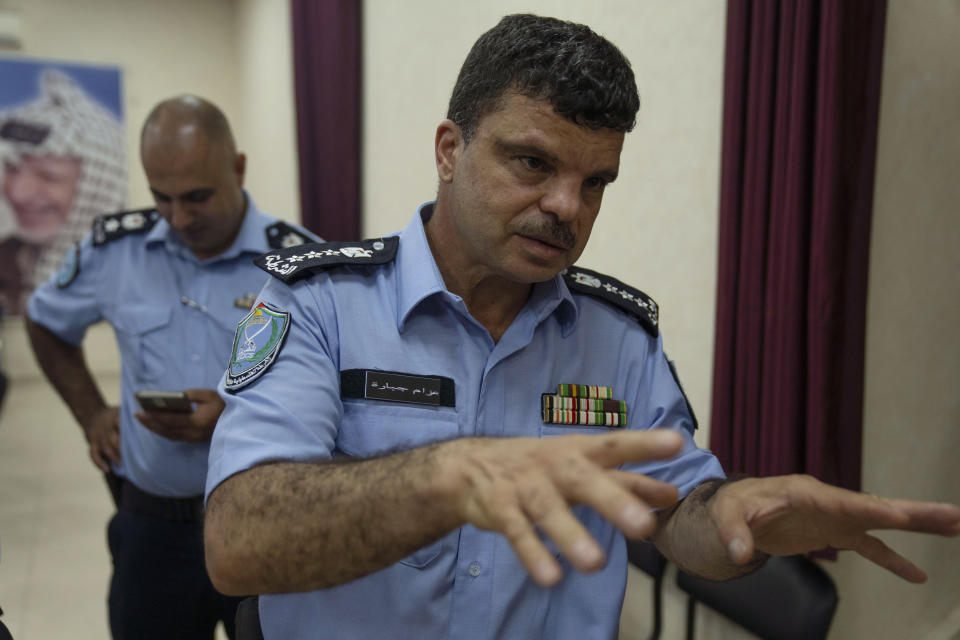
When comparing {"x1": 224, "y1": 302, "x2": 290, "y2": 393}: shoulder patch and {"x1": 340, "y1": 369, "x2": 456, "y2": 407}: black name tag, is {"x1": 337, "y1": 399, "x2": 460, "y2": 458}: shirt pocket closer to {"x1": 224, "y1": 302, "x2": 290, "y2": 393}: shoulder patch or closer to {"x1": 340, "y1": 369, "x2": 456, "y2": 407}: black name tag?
{"x1": 340, "y1": 369, "x2": 456, "y2": 407}: black name tag

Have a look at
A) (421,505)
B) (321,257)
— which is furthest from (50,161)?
(421,505)

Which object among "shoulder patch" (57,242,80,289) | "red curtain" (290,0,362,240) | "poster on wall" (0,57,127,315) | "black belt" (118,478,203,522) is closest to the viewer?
"black belt" (118,478,203,522)

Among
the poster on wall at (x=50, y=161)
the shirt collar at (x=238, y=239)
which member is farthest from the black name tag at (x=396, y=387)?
the poster on wall at (x=50, y=161)

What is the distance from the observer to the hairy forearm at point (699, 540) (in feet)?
2.94

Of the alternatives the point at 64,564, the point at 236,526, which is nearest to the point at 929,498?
the point at 236,526

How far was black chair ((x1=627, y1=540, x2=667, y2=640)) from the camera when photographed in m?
1.78

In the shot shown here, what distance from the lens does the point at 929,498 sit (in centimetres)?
164

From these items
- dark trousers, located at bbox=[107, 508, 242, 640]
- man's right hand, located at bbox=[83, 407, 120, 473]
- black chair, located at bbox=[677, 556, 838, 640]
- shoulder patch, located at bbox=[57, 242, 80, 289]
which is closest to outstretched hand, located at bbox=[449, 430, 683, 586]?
black chair, located at bbox=[677, 556, 838, 640]

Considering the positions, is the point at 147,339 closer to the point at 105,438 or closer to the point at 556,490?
the point at 105,438

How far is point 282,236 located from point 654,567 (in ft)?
4.17

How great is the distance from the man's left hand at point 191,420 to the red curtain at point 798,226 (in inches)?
45.5

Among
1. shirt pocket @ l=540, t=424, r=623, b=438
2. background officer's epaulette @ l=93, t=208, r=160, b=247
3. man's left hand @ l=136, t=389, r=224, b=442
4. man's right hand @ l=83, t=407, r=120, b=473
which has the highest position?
background officer's epaulette @ l=93, t=208, r=160, b=247

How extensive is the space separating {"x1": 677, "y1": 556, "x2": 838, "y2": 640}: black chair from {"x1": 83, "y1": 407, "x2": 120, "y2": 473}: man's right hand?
1.48 meters

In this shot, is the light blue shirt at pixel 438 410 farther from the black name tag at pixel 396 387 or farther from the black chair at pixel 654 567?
the black chair at pixel 654 567
